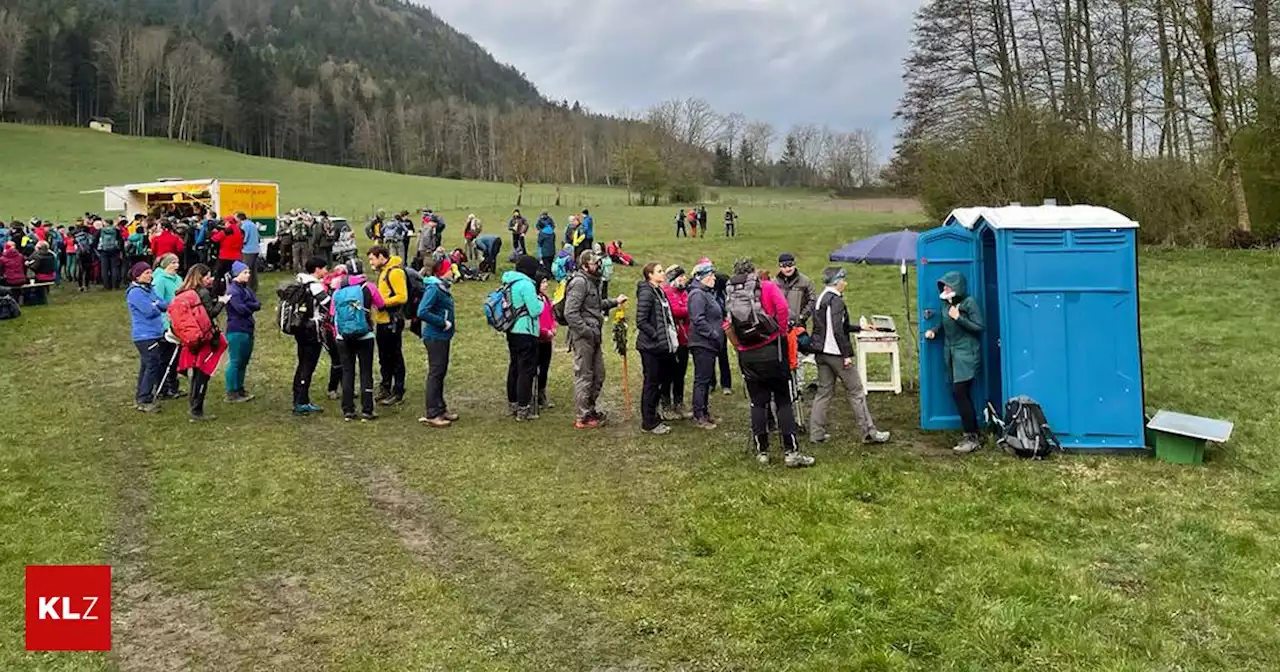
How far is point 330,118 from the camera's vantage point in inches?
3989

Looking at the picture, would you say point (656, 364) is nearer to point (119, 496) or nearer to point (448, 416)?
point (448, 416)

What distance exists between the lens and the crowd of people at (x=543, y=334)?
7.39 m

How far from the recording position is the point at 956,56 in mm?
34656

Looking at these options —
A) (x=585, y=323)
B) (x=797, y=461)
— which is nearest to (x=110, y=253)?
(x=585, y=323)

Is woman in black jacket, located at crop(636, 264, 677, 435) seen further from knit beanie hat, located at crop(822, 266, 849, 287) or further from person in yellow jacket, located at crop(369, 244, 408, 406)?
person in yellow jacket, located at crop(369, 244, 408, 406)

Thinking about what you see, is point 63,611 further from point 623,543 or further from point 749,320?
point 749,320

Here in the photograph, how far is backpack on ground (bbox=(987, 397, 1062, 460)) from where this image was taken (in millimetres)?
7113

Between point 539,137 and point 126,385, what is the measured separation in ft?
269

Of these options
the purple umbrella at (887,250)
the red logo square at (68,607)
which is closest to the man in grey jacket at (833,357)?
the purple umbrella at (887,250)

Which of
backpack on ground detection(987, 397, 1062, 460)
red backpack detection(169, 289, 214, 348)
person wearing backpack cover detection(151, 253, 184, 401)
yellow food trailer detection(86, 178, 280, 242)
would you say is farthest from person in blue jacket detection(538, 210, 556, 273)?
backpack on ground detection(987, 397, 1062, 460)

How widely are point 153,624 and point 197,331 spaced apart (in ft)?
16.0

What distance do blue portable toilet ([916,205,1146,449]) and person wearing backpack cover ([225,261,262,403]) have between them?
7.72 meters

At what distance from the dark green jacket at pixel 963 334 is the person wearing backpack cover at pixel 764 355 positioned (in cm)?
155

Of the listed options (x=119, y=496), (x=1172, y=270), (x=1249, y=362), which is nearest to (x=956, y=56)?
(x=1172, y=270)
